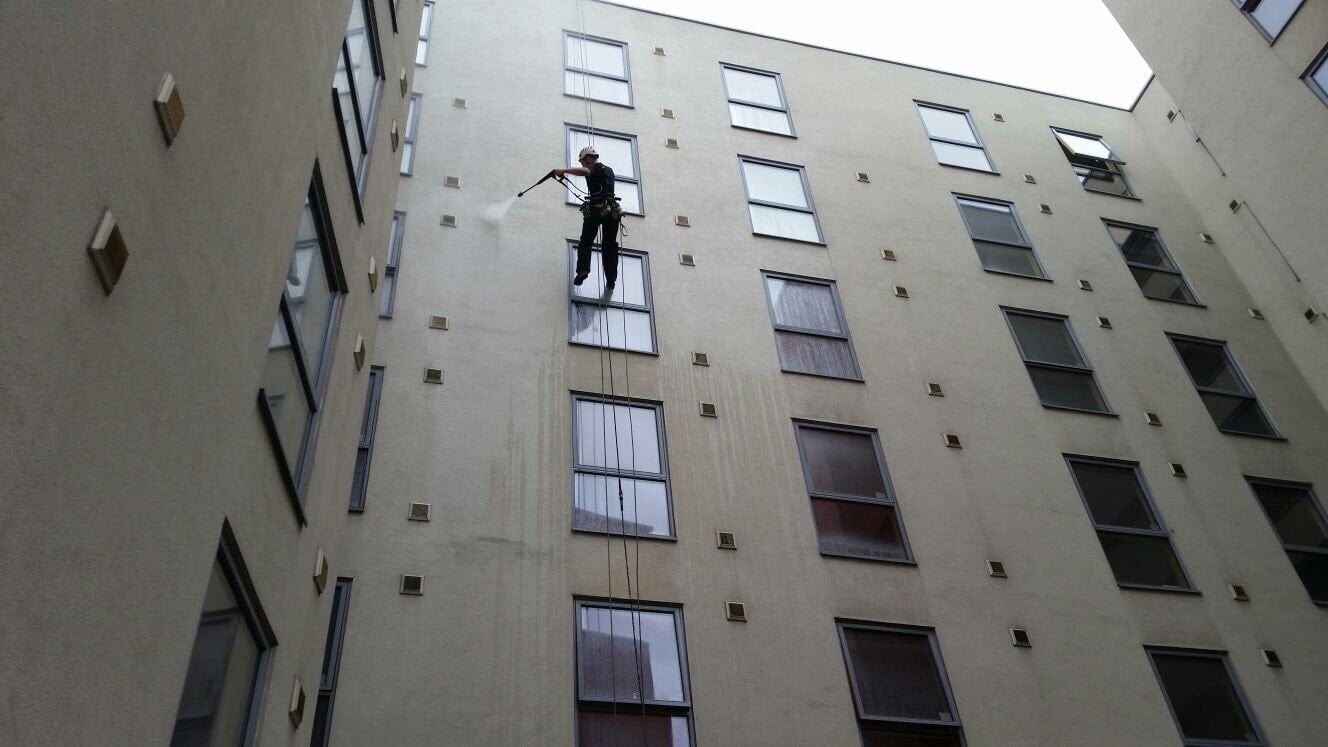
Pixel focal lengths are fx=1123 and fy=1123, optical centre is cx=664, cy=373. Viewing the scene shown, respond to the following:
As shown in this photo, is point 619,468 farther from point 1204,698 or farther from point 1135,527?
point 1204,698

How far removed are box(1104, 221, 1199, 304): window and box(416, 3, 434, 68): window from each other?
32.1 ft

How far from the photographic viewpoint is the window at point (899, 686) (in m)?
9.32

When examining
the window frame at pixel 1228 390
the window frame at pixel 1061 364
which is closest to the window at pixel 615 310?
the window frame at pixel 1061 364

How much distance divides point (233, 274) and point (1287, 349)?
14.4 m

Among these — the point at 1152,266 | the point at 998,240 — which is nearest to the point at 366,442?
the point at 998,240

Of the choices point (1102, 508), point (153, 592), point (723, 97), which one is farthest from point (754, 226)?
point (153, 592)

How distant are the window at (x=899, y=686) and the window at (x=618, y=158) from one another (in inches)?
231

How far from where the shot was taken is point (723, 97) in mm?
15812

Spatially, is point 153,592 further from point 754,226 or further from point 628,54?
point 628,54

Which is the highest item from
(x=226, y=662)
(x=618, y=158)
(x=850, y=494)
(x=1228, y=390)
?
A: (x=618, y=158)

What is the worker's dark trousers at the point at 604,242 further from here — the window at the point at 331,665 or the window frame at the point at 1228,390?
the window frame at the point at 1228,390

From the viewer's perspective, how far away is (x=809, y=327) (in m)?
12.7

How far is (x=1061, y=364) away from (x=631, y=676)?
23.5 feet

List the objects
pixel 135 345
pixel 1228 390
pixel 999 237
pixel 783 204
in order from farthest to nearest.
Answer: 1. pixel 999 237
2. pixel 783 204
3. pixel 1228 390
4. pixel 135 345
